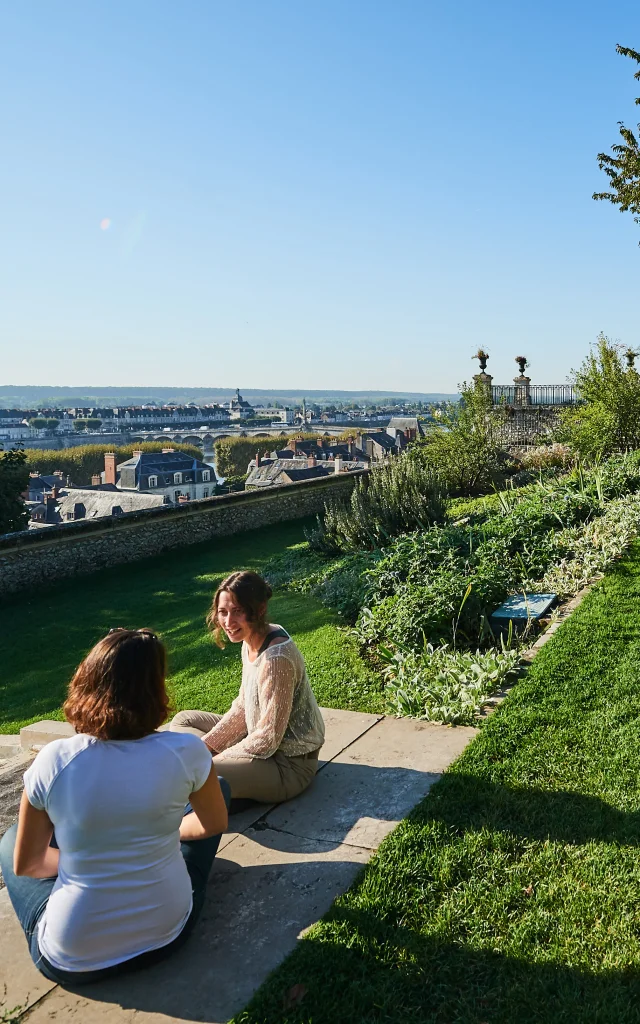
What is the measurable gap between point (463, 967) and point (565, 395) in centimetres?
2350

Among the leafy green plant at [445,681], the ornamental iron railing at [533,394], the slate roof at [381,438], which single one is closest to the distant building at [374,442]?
the slate roof at [381,438]

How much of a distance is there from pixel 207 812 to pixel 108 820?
15.7 inches

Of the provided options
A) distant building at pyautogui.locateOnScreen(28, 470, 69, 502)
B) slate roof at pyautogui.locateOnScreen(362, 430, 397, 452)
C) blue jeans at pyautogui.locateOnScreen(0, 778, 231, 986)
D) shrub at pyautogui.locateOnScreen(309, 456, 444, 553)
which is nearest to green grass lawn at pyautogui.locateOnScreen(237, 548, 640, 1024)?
blue jeans at pyautogui.locateOnScreen(0, 778, 231, 986)

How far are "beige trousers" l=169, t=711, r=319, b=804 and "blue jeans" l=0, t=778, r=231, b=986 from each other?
2.38 feet

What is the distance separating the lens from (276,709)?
336 centimetres

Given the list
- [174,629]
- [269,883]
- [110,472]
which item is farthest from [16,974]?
[110,472]

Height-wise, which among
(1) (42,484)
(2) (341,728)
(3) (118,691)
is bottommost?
(1) (42,484)

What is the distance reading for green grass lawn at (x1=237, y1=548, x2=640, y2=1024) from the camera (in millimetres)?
2291

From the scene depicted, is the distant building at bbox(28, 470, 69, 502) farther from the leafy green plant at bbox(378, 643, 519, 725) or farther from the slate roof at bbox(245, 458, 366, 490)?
the leafy green plant at bbox(378, 643, 519, 725)

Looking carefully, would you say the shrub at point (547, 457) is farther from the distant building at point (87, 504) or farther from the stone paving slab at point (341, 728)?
the distant building at point (87, 504)

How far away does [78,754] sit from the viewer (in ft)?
7.14

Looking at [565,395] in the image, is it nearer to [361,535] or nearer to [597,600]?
[361,535]

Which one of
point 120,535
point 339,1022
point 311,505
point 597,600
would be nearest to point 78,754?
point 339,1022

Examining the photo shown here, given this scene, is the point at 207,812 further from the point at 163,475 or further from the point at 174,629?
the point at 163,475
